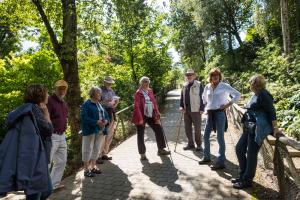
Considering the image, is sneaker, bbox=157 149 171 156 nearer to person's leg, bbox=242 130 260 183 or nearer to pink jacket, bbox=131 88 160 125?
pink jacket, bbox=131 88 160 125

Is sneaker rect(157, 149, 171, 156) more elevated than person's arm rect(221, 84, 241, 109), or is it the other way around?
person's arm rect(221, 84, 241, 109)

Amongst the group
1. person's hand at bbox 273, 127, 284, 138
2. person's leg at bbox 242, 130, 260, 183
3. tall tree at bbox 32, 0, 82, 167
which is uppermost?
tall tree at bbox 32, 0, 82, 167

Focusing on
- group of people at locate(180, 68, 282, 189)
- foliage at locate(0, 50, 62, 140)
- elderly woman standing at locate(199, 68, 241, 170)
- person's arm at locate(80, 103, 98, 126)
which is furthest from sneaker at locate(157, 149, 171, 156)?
foliage at locate(0, 50, 62, 140)

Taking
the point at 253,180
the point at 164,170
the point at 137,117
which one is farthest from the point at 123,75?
the point at 253,180

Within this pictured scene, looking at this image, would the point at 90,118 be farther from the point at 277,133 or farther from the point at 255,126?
the point at 277,133

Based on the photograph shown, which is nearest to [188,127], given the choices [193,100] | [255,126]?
[193,100]

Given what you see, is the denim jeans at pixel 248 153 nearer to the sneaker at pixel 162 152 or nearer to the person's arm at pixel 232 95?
the person's arm at pixel 232 95

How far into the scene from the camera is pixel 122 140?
9.69 meters

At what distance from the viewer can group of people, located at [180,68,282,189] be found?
4.53 m

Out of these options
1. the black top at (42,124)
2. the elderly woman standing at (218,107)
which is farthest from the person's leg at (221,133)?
the black top at (42,124)

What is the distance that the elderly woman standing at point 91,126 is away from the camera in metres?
5.97

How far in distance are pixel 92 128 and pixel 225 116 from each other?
8.78 ft

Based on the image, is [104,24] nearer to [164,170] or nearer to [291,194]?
[164,170]

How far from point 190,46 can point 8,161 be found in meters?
28.8
